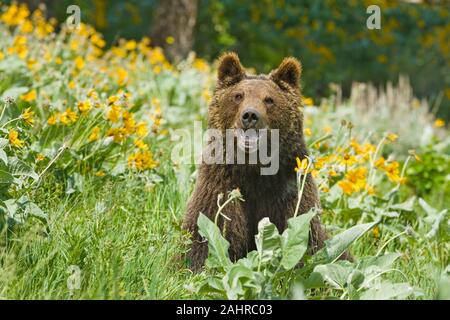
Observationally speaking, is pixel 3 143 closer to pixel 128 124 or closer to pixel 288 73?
pixel 128 124

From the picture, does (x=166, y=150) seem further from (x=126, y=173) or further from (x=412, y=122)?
(x=412, y=122)

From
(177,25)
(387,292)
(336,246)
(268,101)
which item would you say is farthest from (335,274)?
(177,25)

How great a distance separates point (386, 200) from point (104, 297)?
9.55 ft

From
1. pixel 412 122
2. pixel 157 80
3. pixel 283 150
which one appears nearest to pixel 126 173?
pixel 283 150

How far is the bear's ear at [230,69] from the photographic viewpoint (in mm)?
4535

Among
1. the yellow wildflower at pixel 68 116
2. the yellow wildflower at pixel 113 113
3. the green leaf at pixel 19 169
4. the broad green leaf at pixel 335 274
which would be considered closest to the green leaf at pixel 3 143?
the green leaf at pixel 19 169

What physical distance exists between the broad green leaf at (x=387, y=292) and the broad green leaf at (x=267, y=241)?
45 cm

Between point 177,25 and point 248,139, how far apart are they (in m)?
6.86

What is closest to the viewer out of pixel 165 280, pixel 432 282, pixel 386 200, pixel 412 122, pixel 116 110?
pixel 165 280

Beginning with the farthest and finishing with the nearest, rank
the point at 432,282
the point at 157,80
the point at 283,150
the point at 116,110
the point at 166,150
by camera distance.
Answer: the point at 157,80 → the point at 166,150 → the point at 116,110 → the point at 283,150 → the point at 432,282

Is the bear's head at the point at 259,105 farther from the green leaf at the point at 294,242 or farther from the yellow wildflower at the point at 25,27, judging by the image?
the yellow wildflower at the point at 25,27

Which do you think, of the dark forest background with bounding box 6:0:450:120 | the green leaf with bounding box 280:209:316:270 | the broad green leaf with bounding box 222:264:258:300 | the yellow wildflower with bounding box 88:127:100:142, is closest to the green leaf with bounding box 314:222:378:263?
the green leaf with bounding box 280:209:316:270

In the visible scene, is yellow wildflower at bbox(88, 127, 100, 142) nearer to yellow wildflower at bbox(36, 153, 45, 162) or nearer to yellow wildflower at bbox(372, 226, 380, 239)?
yellow wildflower at bbox(36, 153, 45, 162)

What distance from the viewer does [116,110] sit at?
187 inches
